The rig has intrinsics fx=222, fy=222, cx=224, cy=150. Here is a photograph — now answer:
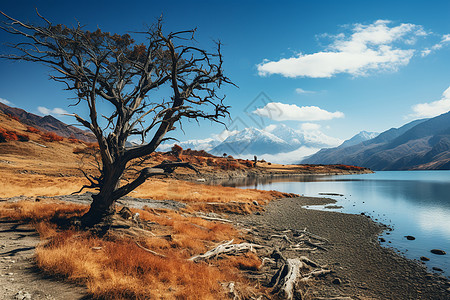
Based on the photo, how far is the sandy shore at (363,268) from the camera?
1082 centimetres

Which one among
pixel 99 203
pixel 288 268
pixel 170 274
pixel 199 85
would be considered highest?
pixel 199 85

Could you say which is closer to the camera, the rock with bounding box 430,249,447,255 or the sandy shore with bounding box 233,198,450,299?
the sandy shore with bounding box 233,198,450,299

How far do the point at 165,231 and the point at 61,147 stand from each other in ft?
252

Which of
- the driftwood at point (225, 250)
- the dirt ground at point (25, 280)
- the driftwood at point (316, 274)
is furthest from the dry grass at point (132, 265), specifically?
the driftwood at point (316, 274)

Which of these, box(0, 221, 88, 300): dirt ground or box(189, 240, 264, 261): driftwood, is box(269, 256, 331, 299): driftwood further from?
box(0, 221, 88, 300): dirt ground

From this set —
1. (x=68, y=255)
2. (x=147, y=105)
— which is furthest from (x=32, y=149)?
(x=68, y=255)

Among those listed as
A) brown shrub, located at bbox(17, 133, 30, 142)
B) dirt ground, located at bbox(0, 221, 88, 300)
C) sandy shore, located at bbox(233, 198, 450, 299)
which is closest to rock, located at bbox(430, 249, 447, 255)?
sandy shore, located at bbox(233, 198, 450, 299)

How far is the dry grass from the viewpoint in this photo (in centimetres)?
685

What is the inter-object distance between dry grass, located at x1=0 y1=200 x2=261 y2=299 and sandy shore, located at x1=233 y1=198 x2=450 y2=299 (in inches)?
171

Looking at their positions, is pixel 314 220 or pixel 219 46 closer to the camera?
pixel 219 46

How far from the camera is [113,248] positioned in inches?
374

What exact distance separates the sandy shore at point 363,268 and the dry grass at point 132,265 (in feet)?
14.3

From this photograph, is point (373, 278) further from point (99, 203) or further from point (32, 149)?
point (32, 149)

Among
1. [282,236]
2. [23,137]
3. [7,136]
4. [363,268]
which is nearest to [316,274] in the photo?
[363,268]
